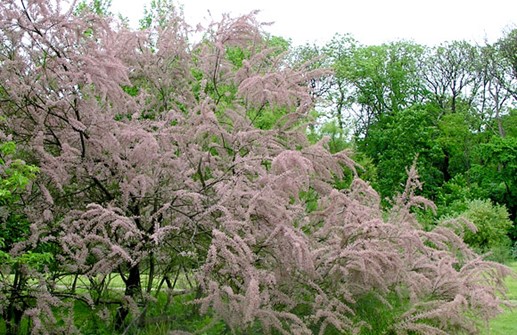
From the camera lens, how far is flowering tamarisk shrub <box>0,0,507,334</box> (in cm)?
583

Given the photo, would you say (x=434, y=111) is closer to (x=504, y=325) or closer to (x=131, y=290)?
(x=504, y=325)

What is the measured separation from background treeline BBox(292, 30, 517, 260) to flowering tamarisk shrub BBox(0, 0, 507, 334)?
1754 cm

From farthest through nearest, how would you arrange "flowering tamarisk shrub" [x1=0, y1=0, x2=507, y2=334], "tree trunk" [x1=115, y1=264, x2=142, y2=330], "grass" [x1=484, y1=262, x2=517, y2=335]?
"grass" [x1=484, y1=262, x2=517, y2=335], "tree trunk" [x1=115, y1=264, x2=142, y2=330], "flowering tamarisk shrub" [x1=0, y1=0, x2=507, y2=334]

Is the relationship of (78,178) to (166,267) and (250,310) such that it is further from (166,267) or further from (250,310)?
(250,310)

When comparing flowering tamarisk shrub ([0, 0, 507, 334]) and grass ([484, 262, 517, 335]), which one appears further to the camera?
grass ([484, 262, 517, 335])

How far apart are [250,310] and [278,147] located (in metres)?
2.47

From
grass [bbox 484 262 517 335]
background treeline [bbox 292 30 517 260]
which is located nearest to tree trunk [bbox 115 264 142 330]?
grass [bbox 484 262 517 335]

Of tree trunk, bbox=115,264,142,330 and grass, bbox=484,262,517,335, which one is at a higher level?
tree trunk, bbox=115,264,142,330

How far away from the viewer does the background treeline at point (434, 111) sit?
27.8m

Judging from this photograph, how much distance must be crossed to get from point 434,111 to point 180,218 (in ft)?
97.9

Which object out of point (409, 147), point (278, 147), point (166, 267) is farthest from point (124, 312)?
point (409, 147)

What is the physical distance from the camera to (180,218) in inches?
244

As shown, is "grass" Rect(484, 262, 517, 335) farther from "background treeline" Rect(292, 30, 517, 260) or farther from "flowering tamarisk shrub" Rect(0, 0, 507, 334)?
"background treeline" Rect(292, 30, 517, 260)

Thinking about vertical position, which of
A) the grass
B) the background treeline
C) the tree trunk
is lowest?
the grass
